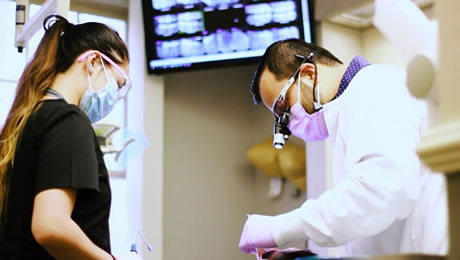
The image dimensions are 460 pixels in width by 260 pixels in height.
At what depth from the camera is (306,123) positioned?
2.27 meters

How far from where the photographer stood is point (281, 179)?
4.40m

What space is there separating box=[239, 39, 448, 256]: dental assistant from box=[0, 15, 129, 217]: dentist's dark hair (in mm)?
693

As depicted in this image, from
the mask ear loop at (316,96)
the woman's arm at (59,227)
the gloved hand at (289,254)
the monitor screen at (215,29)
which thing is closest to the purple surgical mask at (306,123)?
the mask ear loop at (316,96)

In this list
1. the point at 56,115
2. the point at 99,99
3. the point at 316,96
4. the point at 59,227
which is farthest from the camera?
the point at 316,96

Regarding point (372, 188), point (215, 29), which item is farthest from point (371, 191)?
point (215, 29)

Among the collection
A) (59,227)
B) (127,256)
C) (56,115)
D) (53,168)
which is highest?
(56,115)

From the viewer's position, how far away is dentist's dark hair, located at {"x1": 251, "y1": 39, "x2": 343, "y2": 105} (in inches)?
87.8

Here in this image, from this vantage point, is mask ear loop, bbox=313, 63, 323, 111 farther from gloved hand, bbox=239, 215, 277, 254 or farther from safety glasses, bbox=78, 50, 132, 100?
safety glasses, bbox=78, 50, 132, 100

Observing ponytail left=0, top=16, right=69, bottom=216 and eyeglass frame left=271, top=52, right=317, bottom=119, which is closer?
ponytail left=0, top=16, right=69, bottom=216

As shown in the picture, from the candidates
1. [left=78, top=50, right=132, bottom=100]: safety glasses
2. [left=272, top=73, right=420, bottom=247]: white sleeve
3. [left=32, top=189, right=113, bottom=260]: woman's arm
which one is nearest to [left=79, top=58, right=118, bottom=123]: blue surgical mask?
[left=78, top=50, right=132, bottom=100]: safety glasses

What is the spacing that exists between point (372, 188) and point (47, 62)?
3.14ft

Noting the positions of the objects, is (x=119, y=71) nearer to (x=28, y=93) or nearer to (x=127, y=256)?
(x=28, y=93)

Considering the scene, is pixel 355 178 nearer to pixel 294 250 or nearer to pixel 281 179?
pixel 294 250

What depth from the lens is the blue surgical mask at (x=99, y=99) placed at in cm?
193
